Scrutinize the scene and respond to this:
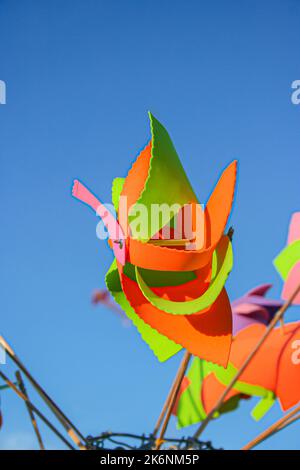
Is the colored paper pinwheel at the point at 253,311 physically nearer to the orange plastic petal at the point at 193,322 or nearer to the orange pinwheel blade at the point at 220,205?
the orange plastic petal at the point at 193,322

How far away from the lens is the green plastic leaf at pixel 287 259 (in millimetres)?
4793

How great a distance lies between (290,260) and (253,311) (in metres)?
1.19

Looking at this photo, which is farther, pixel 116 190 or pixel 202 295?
pixel 116 190

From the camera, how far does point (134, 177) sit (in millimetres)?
3855

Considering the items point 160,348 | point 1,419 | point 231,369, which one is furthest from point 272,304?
point 1,419

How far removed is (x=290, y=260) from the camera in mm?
4828

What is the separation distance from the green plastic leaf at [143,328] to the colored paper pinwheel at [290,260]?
1.15 meters

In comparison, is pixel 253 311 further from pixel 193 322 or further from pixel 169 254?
pixel 169 254

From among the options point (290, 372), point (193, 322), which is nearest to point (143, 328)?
point (193, 322)

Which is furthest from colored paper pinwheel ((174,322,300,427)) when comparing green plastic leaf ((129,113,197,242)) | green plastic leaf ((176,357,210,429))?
green plastic leaf ((129,113,197,242))

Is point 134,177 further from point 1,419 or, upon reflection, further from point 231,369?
point 231,369

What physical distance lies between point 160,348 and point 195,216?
824 mm

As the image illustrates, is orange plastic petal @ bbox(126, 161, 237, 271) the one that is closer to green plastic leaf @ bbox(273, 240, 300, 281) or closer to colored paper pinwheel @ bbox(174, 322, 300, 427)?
green plastic leaf @ bbox(273, 240, 300, 281)
